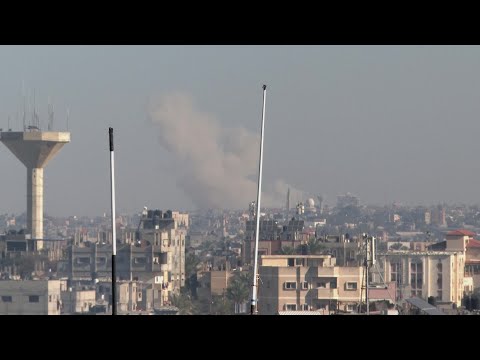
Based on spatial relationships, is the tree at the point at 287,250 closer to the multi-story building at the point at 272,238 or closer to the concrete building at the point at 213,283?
the multi-story building at the point at 272,238

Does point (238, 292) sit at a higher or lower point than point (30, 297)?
higher

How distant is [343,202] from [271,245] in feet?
170

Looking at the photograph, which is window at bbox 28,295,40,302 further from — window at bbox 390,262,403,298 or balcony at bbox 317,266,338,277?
window at bbox 390,262,403,298

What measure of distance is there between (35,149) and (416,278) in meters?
34.4

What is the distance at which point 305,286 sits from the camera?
309ft

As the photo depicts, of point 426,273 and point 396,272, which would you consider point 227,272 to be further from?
point 426,273

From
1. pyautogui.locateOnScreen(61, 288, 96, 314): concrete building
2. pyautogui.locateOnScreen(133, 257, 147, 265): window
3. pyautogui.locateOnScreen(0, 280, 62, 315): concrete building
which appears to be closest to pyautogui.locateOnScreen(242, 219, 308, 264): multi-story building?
pyautogui.locateOnScreen(133, 257, 147, 265): window

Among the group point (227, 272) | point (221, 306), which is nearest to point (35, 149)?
point (227, 272)

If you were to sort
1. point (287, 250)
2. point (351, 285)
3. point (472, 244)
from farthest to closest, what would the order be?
point (472, 244), point (287, 250), point (351, 285)

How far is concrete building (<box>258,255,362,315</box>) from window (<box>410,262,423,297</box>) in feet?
50.3

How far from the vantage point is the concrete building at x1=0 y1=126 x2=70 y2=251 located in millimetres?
129000
